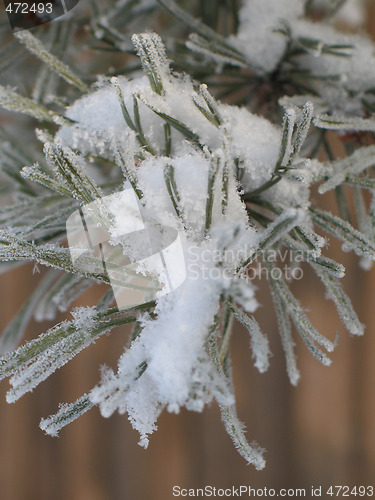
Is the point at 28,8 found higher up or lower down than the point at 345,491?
higher up

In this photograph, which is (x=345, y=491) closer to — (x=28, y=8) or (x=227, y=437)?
(x=227, y=437)

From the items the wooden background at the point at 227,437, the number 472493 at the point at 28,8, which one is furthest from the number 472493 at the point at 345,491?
the number 472493 at the point at 28,8

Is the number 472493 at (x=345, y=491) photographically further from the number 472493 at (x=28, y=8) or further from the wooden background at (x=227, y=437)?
the number 472493 at (x=28, y=8)

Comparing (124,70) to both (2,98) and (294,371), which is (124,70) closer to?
(2,98)

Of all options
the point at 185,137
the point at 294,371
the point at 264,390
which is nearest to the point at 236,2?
the point at 185,137

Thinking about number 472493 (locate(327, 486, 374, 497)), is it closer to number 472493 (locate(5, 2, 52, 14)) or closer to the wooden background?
the wooden background

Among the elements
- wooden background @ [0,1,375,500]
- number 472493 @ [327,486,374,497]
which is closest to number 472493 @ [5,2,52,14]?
wooden background @ [0,1,375,500]

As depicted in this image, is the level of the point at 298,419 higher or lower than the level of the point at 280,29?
lower

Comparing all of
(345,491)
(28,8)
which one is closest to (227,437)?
(345,491)
